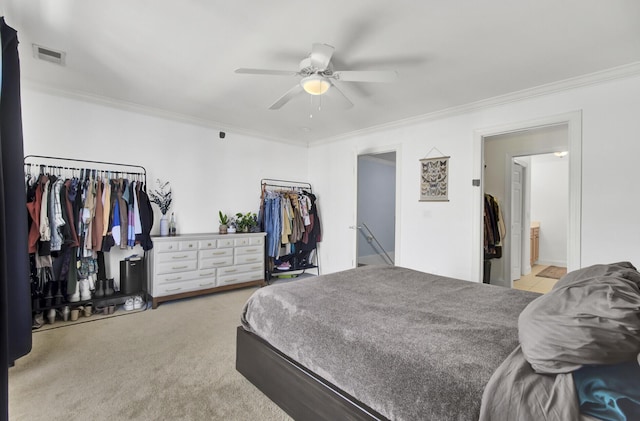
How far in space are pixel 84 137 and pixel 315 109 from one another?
8.86ft

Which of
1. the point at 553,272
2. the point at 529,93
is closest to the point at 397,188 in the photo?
the point at 529,93

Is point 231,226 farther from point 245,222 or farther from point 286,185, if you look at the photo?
point 286,185

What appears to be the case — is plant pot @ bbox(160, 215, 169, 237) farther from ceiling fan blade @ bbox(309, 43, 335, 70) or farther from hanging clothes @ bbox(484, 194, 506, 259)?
hanging clothes @ bbox(484, 194, 506, 259)

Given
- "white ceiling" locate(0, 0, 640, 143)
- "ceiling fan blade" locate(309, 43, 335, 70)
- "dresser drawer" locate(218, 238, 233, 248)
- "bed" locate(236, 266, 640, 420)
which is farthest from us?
"dresser drawer" locate(218, 238, 233, 248)

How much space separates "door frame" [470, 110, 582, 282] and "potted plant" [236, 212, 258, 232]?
3.05m

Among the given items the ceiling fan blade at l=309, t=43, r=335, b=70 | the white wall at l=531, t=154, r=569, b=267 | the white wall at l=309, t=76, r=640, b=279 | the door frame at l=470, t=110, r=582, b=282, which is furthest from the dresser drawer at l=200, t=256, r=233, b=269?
the white wall at l=531, t=154, r=569, b=267

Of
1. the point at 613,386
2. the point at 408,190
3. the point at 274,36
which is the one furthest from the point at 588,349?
the point at 408,190

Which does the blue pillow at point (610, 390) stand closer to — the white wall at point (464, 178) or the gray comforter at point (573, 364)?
the gray comforter at point (573, 364)

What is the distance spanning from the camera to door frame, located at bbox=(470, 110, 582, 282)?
106 inches

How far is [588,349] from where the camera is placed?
87 cm

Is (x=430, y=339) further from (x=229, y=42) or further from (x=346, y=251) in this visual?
(x=346, y=251)

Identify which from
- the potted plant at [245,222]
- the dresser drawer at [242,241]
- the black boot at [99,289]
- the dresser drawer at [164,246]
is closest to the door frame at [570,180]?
the dresser drawer at [242,241]

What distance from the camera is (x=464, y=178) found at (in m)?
3.48

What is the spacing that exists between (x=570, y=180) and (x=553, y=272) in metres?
3.82
